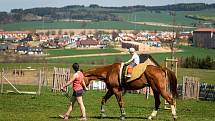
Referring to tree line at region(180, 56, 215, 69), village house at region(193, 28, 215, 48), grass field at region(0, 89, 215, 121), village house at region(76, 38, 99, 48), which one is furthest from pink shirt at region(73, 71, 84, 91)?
village house at region(76, 38, 99, 48)

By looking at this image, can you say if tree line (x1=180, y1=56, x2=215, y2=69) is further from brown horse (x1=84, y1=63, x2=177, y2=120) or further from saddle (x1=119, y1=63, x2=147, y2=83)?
saddle (x1=119, y1=63, x2=147, y2=83)

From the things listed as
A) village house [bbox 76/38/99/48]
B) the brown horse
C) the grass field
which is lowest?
village house [bbox 76/38/99/48]

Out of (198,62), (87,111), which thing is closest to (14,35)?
(198,62)

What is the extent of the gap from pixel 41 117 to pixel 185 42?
363 ft

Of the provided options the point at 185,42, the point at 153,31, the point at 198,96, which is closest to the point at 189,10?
the point at 153,31

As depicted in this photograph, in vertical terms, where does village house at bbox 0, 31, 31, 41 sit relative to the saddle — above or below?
below

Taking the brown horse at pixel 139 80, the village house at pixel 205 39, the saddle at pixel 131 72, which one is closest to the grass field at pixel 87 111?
the brown horse at pixel 139 80

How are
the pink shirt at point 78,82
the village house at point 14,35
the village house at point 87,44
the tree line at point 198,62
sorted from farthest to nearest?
the village house at point 14,35 → the village house at point 87,44 → the tree line at point 198,62 → the pink shirt at point 78,82

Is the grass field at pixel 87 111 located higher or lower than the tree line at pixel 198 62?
higher

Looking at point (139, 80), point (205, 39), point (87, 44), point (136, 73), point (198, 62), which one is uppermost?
point (136, 73)

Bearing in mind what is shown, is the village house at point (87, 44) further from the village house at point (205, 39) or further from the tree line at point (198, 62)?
the tree line at point (198, 62)

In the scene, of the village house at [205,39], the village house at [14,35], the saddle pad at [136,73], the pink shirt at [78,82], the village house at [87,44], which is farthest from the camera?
the village house at [14,35]

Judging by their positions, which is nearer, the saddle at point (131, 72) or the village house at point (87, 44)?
the saddle at point (131, 72)

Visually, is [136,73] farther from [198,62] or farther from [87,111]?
[198,62]
